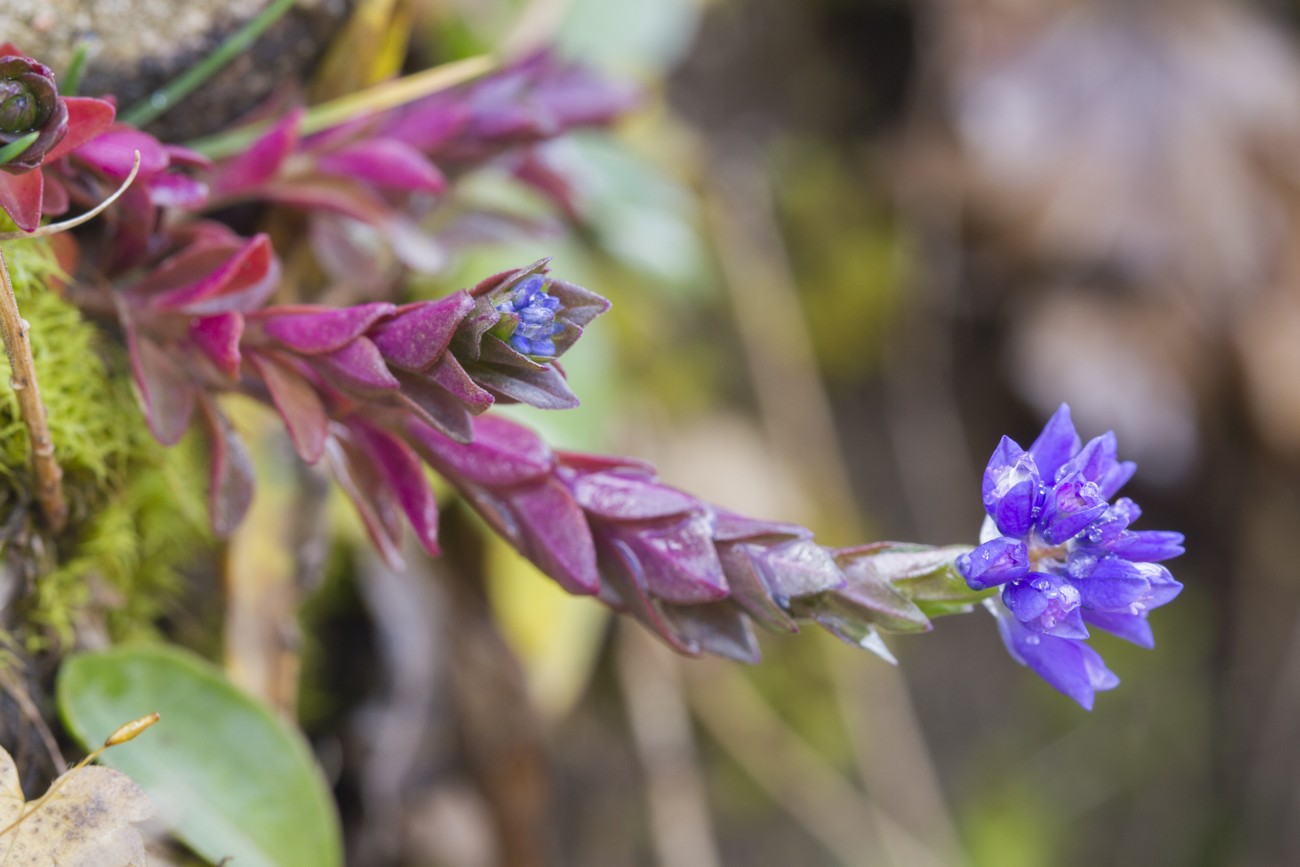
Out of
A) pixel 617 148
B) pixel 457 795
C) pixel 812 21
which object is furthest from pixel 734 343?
pixel 457 795


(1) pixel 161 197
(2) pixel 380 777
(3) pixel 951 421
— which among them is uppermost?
(1) pixel 161 197

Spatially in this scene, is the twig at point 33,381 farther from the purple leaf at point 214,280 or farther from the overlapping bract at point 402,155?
the overlapping bract at point 402,155

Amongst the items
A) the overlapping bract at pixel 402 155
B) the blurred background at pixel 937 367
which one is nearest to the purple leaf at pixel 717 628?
the overlapping bract at pixel 402 155

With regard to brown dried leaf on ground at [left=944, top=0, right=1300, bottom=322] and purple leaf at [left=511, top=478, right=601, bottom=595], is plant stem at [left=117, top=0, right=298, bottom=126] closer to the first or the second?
purple leaf at [left=511, top=478, right=601, bottom=595]

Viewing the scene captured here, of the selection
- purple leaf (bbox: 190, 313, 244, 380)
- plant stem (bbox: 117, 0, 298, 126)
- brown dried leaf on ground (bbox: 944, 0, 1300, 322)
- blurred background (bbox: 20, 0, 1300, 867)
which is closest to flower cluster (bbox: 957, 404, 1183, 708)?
purple leaf (bbox: 190, 313, 244, 380)

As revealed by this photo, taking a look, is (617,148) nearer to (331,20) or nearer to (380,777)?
(331,20)

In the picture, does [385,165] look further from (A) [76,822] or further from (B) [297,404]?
(A) [76,822]
